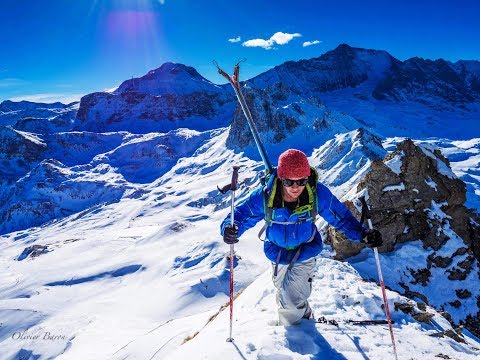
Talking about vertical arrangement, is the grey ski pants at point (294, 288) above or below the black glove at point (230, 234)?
below

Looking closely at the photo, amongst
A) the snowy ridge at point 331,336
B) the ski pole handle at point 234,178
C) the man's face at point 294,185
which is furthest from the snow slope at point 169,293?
the ski pole handle at point 234,178

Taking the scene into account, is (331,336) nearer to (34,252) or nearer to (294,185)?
(294,185)

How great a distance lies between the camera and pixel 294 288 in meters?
7.09

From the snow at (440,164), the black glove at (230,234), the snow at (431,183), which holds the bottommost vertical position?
the snow at (431,183)

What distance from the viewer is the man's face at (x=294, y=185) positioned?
6234mm

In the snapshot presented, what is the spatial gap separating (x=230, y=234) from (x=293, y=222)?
3.70ft

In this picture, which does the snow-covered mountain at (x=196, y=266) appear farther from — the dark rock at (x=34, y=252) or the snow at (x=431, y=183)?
the snow at (x=431, y=183)

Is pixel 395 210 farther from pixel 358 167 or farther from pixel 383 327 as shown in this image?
pixel 358 167

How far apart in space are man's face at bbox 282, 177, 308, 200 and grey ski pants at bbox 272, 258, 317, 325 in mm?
1499

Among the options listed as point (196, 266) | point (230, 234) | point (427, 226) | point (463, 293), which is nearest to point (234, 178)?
point (230, 234)

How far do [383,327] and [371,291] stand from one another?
6.31ft

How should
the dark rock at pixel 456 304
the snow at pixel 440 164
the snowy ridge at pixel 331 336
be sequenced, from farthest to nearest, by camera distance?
the snow at pixel 440 164 → the dark rock at pixel 456 304 → the snowy ridge at pixel 331 336

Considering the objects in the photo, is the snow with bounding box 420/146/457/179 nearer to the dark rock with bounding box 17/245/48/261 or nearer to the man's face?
the man's face

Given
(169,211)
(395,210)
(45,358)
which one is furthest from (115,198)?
(395,210)
